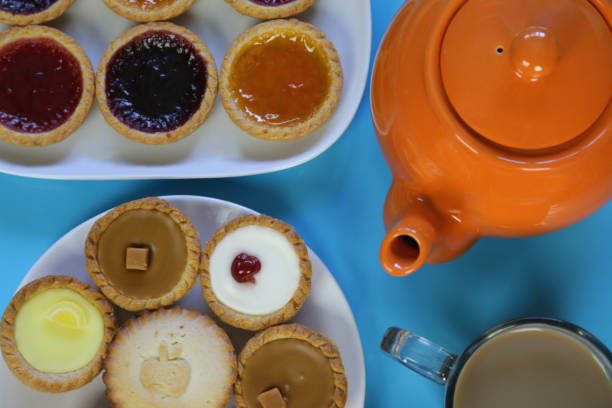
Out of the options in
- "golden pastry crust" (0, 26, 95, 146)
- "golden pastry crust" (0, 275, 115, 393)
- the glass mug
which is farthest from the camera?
"golden pastry crust" (0, 26, 95, 146)

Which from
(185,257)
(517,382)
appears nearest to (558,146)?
(517,382)

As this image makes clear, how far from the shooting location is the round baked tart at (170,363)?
1.31 m

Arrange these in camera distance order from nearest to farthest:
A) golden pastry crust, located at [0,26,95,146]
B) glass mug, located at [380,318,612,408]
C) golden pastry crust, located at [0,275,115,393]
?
glass mug, located at [380,318,612,408] → golden pastry crust, located at [0,275,115,393] → golden pastry crust, located at [0,26,95,146]

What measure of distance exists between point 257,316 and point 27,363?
0.52m

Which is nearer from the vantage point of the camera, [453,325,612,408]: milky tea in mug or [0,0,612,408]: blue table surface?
[453,325,612,408]: milky tea in mug

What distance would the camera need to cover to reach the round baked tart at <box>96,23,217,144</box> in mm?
1404

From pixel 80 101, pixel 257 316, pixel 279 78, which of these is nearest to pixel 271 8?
pixel 279 78

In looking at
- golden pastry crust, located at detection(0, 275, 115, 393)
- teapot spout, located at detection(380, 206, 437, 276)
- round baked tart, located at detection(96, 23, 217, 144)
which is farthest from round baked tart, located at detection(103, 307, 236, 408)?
teapot spout, located at detection(380, 206, 437, 276)

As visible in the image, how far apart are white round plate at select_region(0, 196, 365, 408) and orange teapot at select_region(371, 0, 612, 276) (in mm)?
421

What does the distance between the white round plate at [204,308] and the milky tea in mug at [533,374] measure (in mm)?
247

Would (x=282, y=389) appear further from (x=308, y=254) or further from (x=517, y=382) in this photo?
(x=517, y=382)

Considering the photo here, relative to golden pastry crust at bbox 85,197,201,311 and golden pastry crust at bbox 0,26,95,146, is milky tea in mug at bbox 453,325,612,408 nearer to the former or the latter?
golden pastry crust at bbox 85,197,201,311

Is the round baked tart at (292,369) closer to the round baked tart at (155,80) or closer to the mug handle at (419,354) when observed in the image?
the mug handle at (419,354)

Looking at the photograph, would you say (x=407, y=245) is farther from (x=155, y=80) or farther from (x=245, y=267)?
(x=155, y=80)
